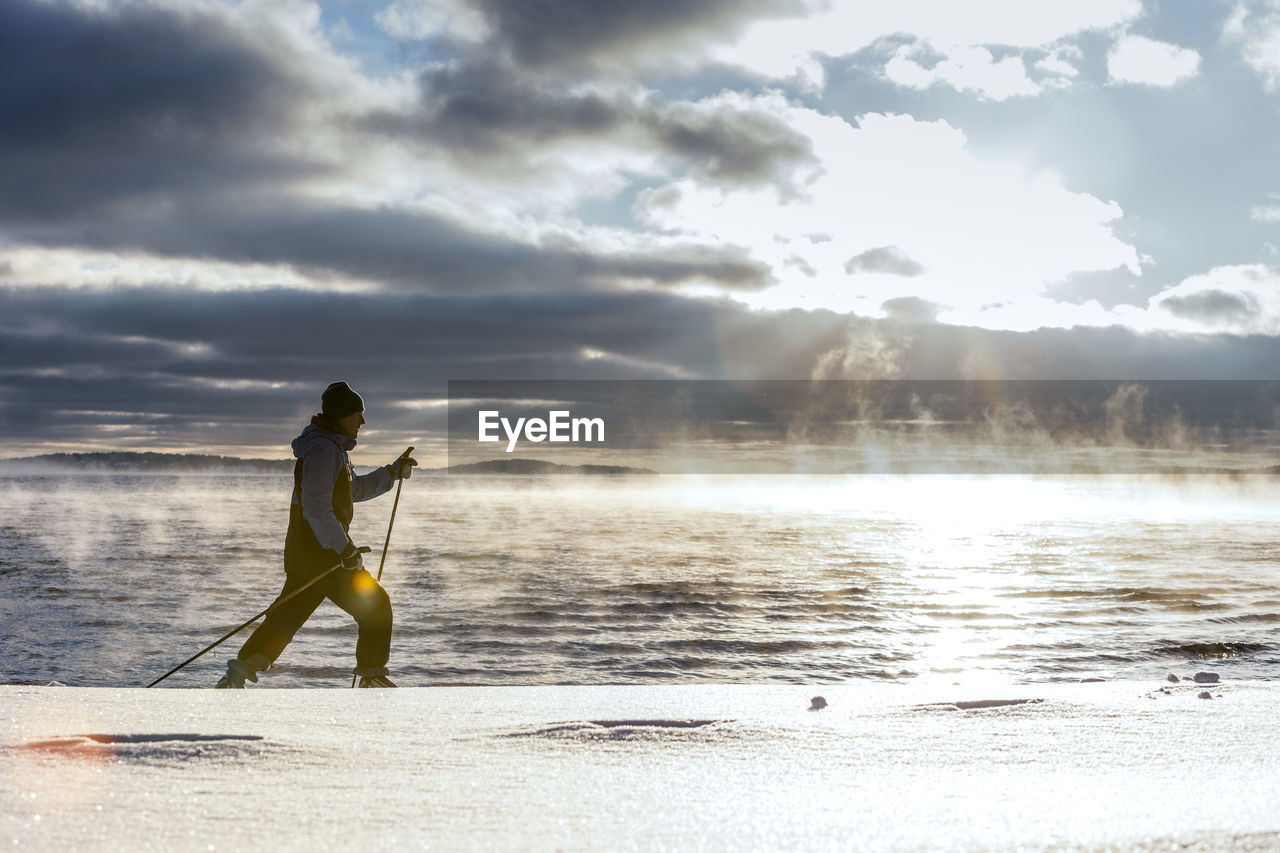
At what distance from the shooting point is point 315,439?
646cm

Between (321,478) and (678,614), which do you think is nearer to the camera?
(321,478)

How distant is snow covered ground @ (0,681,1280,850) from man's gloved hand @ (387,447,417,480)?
2319 millimetres

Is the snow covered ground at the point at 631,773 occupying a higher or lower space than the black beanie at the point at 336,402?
lower

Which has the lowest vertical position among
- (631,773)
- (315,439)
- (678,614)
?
(678,614)

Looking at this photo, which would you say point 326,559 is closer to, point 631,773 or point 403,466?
point 403,466

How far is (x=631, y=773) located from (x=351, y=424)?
4.25m

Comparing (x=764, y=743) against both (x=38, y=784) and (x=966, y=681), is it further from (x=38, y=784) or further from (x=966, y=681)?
(x=966, y=681)

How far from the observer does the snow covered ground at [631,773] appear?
2477mm

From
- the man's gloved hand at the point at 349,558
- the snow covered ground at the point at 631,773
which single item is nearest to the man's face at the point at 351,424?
the man's gloved hand at the point at 349,558

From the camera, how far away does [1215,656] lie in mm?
10312

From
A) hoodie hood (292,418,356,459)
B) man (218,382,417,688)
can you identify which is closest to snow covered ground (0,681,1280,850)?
man (218,382,417,688)

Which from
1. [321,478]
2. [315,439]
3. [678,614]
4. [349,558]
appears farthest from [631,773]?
[678,614]

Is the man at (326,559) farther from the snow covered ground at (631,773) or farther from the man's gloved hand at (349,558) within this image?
the snow covered ground at (631,773)

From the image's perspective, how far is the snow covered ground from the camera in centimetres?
248
